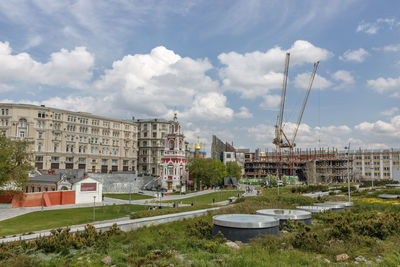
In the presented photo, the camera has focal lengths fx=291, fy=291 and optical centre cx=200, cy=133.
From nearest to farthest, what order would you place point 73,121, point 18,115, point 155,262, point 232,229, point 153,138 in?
1. point 155,262
2. point 232,229
3. point 18,115
4. point 73,121
5. point 153,138

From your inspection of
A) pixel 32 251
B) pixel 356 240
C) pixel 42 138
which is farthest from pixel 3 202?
pixel 356 240

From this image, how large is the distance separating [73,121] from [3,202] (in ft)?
127

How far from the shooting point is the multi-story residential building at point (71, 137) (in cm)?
7481

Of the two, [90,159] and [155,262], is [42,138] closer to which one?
[90,159]

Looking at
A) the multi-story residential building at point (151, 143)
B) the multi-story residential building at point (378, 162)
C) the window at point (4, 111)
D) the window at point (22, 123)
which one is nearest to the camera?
the window at point (4, 111)

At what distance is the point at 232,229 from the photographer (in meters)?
14.8

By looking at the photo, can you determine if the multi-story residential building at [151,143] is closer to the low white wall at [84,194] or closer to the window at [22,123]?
the window at [22,123]

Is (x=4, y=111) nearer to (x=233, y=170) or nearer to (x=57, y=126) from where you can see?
(x=57, y=126)

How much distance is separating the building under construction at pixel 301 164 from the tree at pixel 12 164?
82.5 m

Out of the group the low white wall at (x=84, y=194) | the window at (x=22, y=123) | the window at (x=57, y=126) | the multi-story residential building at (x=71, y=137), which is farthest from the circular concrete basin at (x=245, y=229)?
the window at (x=57, y=126)

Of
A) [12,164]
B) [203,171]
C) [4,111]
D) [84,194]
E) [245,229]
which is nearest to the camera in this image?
[245,229]

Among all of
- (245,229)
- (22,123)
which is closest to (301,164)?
(22,123)

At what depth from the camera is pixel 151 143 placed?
357 feet

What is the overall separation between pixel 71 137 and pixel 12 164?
123 ft
